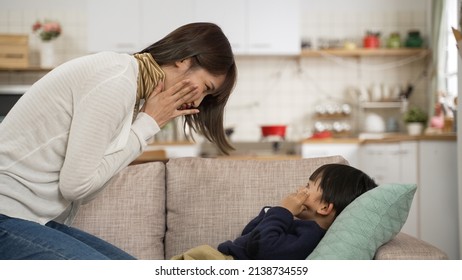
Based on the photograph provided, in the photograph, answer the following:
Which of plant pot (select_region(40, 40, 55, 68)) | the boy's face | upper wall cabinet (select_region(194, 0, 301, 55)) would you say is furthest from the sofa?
plant pot (select_region(40, 40, 55, 68))

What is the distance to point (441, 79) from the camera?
3.39 m

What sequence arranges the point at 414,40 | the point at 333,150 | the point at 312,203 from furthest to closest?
the point at 414,40 < the point at 333,150 < the point at 312,203

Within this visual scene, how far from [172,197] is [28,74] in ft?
9.43

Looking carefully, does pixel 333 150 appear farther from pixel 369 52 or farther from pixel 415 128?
pixel 369 52

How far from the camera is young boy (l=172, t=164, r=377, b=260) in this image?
1.26m

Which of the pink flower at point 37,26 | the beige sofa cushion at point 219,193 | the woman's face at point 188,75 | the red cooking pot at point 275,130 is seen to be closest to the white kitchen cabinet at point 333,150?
the red cooking pot at point 275,130

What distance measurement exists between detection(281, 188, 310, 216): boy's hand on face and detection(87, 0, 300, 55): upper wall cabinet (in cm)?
271

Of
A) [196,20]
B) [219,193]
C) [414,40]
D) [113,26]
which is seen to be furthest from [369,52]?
[219,193]

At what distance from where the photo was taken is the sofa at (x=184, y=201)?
1.49 meters

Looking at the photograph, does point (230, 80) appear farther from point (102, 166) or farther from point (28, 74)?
point (28, 74)

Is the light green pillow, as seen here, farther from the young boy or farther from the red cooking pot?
the red cooking pot

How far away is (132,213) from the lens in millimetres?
1506

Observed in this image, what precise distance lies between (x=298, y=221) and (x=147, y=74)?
426 millimetres

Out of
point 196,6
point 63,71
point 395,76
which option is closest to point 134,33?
point 196,6
